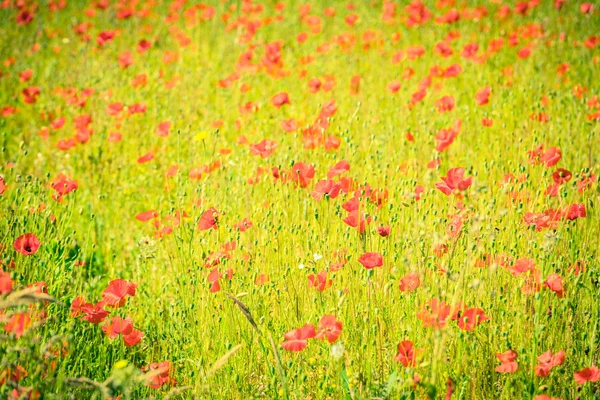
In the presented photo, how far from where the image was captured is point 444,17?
494cm

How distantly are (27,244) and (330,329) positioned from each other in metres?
1.21

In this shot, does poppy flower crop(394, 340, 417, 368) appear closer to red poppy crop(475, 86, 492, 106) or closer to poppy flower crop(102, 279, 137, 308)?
poppy flower crop(102, 279, 137, 308)

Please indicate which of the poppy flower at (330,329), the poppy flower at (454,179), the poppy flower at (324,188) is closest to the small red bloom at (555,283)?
the poppy flower at (454,179)

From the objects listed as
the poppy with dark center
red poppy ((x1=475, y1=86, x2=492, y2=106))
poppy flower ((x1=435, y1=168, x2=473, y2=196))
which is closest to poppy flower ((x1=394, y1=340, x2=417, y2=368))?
the poppy with dark center

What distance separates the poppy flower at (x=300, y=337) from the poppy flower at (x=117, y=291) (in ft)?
2.07

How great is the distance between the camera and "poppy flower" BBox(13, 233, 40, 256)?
1933 mm

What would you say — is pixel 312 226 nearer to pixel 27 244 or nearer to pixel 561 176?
pixel 561 176

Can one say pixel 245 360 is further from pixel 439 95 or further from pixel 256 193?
pixel 439 95

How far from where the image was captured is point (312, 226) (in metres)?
2.62

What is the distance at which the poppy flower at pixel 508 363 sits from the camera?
1.57 meters

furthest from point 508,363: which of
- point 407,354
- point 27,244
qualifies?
point 27,244

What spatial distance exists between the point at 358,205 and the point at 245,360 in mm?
728

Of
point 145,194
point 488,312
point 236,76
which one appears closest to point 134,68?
point 236,76

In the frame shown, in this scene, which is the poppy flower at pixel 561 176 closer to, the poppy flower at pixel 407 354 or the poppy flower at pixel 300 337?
the poppy flower at pixel 407 354
